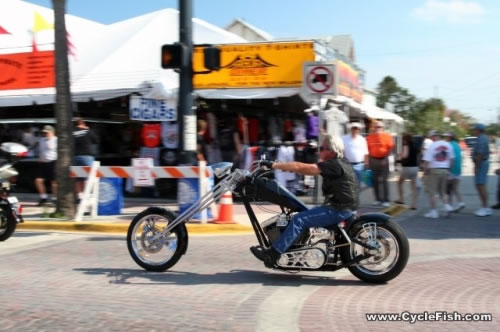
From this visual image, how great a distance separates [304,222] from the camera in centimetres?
600

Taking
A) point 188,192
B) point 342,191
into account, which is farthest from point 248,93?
point 342,191

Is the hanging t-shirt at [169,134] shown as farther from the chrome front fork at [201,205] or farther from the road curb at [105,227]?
the chrome front fork at [201,205]

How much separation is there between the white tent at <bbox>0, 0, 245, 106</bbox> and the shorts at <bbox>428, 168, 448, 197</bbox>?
6.54 meters

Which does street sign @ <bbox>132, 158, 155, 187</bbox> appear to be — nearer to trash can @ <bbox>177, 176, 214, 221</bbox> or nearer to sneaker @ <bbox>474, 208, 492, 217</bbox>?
trash can @ <bbox>177, 176, 214, 221</bbox>

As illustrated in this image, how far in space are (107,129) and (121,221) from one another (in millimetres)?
8242

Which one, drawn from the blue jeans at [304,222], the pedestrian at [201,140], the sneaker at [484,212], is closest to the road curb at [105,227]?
the blue jeans at [304,222]

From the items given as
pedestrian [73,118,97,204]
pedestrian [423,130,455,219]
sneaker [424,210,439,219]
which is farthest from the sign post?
pedestrian [73,118,97,204]

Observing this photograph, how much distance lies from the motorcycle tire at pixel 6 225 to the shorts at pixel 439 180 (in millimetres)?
7902

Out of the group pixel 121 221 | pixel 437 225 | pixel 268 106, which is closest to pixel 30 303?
pixel 121 221

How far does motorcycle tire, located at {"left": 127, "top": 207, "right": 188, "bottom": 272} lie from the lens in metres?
6.68

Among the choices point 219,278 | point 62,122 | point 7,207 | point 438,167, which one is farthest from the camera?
point 438,167

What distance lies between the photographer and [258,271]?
687 cm

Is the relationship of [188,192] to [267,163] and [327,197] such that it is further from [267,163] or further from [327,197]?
[327,197]

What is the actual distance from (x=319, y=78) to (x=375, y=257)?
21.7 ft
